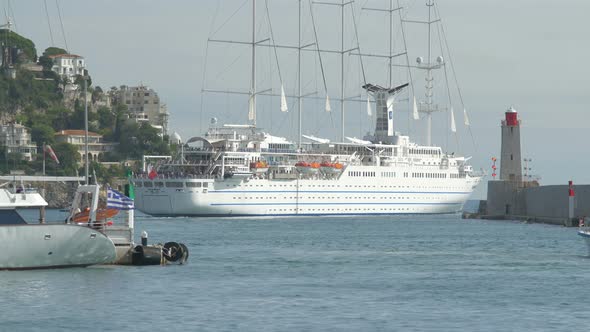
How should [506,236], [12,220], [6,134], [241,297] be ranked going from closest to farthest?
[241,297] < [12,220] < [506,236] < [6,134]

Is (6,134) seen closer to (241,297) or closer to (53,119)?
(53,119)

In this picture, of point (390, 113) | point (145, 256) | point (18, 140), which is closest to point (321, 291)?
point (145, 256)

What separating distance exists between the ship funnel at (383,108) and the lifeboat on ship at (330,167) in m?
14.8

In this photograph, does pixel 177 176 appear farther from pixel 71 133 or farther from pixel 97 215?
pixel 71 133

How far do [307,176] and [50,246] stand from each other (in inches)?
2602

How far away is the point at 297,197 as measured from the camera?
10456 cm

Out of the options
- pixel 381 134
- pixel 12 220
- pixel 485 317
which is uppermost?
pixel 381 134

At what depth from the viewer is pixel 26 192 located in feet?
139

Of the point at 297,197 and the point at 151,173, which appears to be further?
the point at 297,197

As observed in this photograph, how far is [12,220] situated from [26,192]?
1902 mm

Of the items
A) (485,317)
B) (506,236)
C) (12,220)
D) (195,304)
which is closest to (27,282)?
(12,220)

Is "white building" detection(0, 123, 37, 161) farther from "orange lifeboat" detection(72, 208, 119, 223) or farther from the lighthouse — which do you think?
"orange lifeboat" detection(72, 208, 119, 223)

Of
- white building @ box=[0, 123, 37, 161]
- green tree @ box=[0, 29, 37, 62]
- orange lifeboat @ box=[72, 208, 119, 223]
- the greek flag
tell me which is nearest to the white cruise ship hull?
orange lifeboat @ box=[72, 208, 119, 223]

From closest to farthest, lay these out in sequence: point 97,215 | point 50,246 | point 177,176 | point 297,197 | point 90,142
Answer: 1. point 50,246
2. point 97,215
3. point 177,176
4. point 297,197
5. point 90,142
